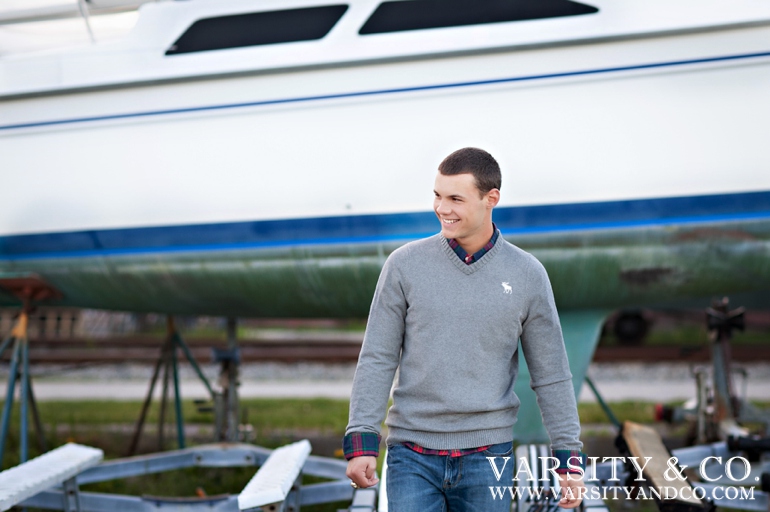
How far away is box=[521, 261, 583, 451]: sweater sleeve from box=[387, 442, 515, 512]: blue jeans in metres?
0.18

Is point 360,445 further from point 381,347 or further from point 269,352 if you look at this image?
point 269,352

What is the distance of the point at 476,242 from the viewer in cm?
197

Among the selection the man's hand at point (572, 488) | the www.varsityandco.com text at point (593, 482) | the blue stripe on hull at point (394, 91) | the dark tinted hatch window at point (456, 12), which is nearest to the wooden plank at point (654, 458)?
the www.varsityandco.com text at point (593, 482)

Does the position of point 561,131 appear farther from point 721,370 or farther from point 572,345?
point 721,370

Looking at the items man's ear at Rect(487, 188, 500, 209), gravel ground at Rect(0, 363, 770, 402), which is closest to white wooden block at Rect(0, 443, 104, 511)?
man's ear at Rect(487, 188, 500, 209)

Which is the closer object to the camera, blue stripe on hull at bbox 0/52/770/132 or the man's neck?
the man's neck

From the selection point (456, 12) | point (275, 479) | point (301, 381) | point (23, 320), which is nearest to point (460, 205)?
point (275, 479)

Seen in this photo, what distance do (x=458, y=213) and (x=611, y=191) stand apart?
1.62m

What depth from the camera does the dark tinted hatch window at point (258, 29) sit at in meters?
3.50

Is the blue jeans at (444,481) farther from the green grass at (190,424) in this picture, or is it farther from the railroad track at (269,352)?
the railroad track at (269,352)

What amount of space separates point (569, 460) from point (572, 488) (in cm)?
8

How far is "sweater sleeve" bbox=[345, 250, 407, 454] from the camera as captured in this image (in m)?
1.91

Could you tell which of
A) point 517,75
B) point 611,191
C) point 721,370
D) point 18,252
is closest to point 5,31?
point 18,252

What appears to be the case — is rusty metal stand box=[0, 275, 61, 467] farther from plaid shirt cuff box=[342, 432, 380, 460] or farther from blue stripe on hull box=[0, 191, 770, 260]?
plaid shirt cuff box=[342, 432, 380, 460]
